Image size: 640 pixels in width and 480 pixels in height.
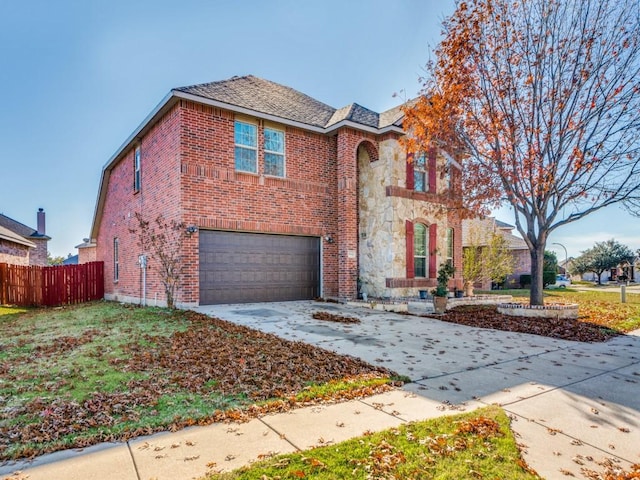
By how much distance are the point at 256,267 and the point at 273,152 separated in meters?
3.72

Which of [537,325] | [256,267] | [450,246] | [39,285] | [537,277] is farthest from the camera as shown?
[450,246]

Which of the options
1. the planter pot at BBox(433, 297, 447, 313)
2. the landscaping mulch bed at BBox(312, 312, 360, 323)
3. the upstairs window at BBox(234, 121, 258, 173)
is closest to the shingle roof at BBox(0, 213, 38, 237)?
the upstairs window at BBox(234, 121, 258, 173)

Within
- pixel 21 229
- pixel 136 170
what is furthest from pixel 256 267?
pixel 21 229

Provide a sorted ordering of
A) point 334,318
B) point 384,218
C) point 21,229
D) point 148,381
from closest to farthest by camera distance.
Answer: point 148,381 < point 334,318 < point 384,218 < point 21,229

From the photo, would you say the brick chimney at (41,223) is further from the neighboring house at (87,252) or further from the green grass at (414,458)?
the green grass at (414,458)

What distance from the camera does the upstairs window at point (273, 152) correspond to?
1179 centimetres

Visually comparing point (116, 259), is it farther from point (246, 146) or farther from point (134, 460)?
point (134, 460)

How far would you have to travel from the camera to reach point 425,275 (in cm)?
1410

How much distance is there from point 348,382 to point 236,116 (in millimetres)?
9184

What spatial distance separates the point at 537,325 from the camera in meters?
8.48

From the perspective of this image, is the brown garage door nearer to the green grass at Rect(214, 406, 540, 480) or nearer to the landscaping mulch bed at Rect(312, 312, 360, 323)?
the landscaping mulch bed at Rect(312, 312, 360, 323)

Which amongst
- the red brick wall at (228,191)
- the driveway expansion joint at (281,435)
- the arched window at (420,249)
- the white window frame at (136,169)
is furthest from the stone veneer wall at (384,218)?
the driveway expansion joint at (281,435)

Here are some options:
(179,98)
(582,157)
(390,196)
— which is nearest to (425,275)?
(390,196)

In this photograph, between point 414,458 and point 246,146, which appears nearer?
point 414,458
